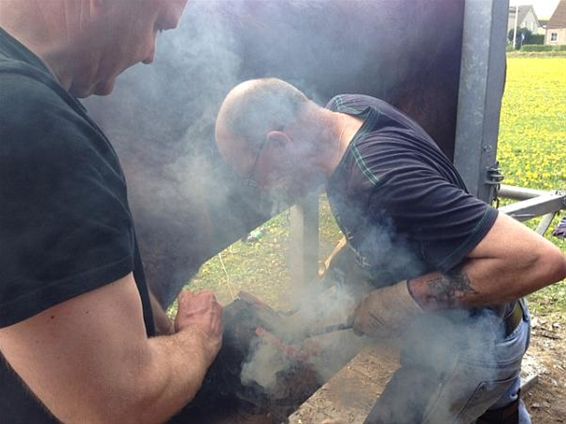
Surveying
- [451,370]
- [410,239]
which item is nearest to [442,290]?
[410,239]

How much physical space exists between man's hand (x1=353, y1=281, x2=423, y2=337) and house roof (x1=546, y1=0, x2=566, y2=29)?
64.8m

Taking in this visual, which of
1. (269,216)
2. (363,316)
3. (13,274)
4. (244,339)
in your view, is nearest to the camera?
(13,274)

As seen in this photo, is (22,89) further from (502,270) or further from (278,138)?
(502,270)

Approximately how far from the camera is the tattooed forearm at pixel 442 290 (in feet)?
5.88

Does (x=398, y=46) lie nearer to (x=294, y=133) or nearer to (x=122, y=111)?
(x=294, y=133)

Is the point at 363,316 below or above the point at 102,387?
below

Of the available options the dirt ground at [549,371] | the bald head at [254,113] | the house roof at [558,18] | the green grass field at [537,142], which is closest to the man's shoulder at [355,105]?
the bald head at [254,113]

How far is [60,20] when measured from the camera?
38.1 inches

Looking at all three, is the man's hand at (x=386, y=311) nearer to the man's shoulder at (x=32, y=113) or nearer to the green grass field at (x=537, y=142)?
the man's shoulder at (x=32, y=113)

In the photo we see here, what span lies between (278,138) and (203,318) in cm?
79

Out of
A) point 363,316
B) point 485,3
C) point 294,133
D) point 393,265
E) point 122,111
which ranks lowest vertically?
point 363,316

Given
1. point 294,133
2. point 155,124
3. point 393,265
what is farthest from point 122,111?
point 393,265

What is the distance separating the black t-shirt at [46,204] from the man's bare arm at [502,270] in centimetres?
120

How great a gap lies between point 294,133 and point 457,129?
1.12m
